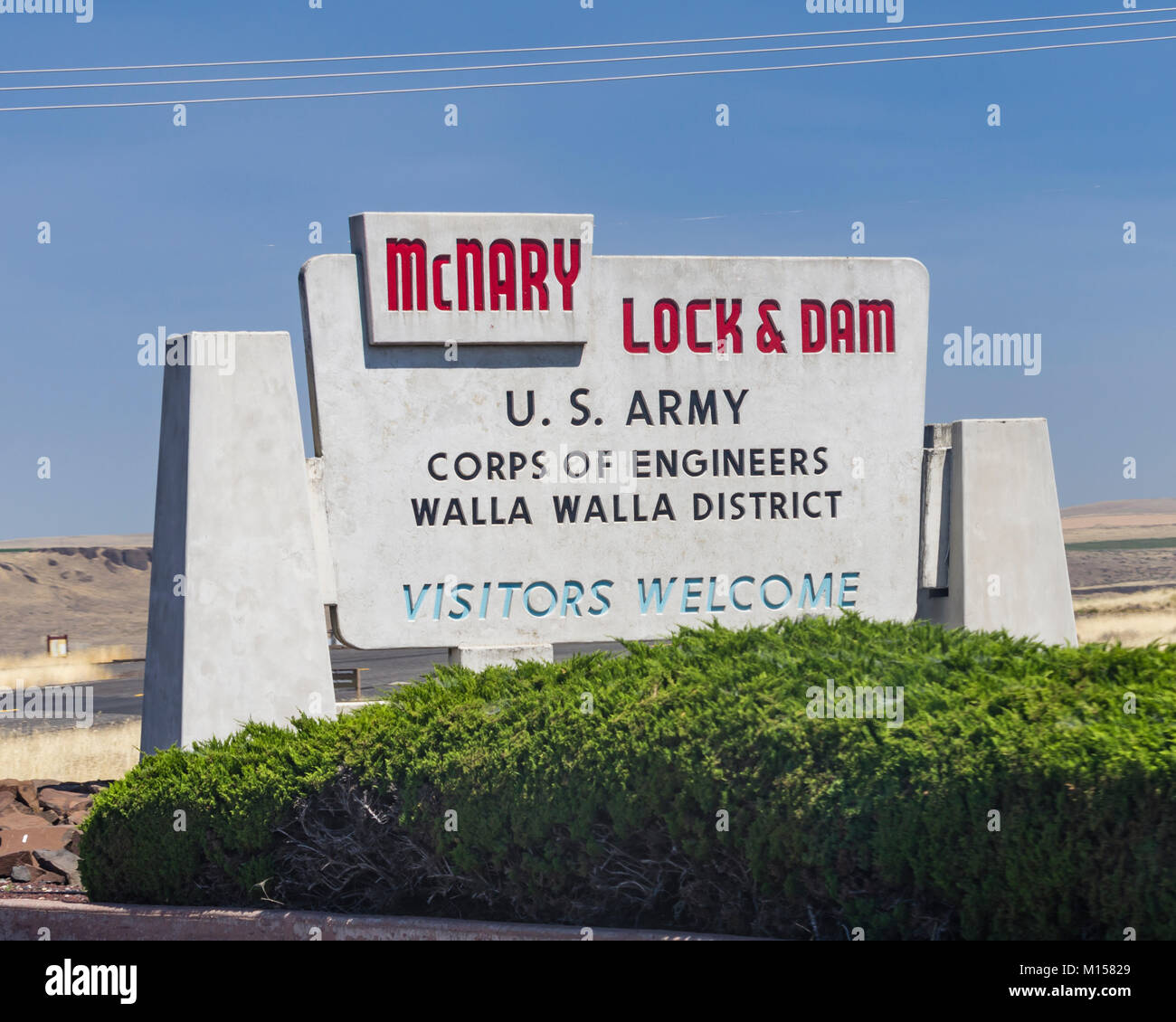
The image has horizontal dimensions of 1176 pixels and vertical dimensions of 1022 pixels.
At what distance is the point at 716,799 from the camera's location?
5672mm

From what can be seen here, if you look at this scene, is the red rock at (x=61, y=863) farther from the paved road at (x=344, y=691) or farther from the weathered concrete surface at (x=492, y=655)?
the paved road at (x=344, y=691)

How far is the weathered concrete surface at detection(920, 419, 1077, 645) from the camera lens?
9938 millimetres

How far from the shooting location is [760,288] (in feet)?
31.5

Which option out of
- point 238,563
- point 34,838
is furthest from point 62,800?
point 238,563

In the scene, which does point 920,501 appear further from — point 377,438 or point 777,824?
point 777,824

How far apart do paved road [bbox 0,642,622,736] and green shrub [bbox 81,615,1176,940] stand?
36.5ft

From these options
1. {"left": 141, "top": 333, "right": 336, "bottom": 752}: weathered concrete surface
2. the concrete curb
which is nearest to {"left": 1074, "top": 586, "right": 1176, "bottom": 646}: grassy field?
{"left": 141, "top": 333, "right": 336, "bottom": 752}: weathered concrete surface

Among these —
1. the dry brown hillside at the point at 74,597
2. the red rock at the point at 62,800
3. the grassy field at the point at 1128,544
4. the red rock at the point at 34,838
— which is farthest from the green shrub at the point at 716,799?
the grassy field at the point at 1128,544

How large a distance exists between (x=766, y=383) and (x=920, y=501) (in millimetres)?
1453

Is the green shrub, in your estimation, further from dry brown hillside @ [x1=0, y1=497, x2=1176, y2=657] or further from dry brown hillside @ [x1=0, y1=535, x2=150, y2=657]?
dry brown hillside @ [x1=0, y1=535, x2=150, y2=657]

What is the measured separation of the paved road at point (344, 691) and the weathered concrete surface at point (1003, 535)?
893cm

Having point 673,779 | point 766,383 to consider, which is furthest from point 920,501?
point 673,779
